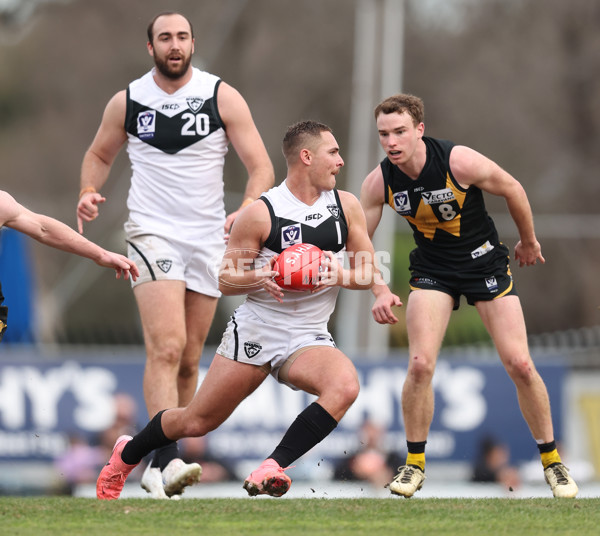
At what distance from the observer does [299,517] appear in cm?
689

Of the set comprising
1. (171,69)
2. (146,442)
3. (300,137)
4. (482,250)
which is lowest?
(146,442)

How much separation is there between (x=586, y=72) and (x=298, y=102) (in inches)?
317

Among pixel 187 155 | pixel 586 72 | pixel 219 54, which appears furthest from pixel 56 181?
pixel 187 155

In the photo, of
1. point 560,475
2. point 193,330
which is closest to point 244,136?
point 193,330

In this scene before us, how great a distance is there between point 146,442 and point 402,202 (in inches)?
91.2

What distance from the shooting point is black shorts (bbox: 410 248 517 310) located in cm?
834

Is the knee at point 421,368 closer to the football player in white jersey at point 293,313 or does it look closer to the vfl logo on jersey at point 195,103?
the football player in white jersey at point 293,313

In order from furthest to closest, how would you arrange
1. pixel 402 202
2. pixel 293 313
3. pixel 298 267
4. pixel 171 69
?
pixel 171 69 < pixel 402 202 < pixel 293 313 < pixel 298 267

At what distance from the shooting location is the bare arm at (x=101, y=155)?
8.52m

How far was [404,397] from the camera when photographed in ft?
27.5

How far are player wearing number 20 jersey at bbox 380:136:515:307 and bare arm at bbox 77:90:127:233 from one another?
6.19 ft

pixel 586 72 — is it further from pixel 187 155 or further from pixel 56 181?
pixel 187 155

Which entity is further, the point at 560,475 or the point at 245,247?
the point at 560,475

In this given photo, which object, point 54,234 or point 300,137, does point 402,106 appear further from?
point 54,234
